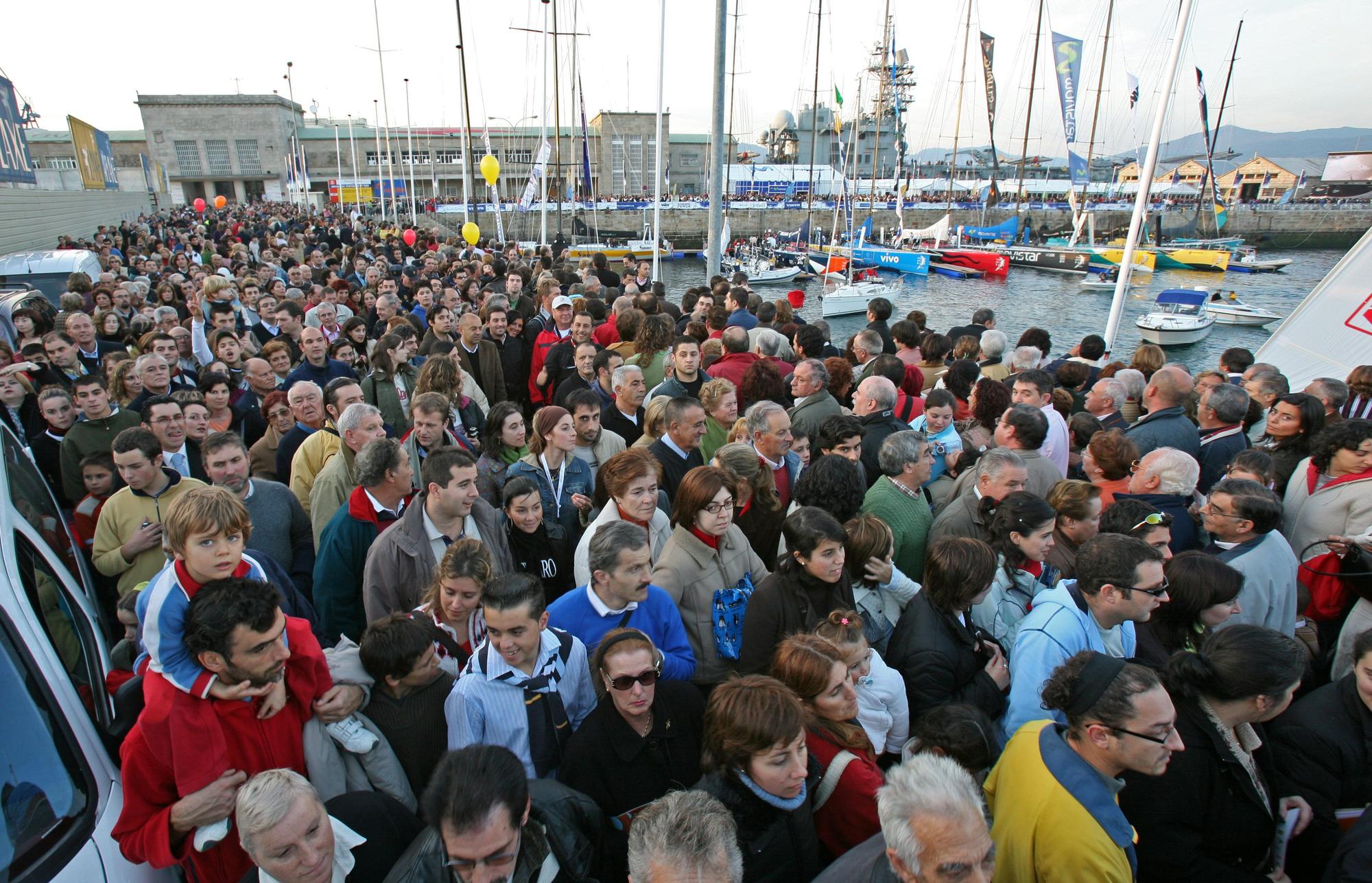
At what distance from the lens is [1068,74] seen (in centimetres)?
1800

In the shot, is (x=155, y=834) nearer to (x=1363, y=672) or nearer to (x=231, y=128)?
(x=1363, y=672)

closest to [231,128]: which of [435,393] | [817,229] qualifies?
[817,229]

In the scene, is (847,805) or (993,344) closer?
(847,805)

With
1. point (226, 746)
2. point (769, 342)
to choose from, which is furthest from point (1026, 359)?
point (226, 746)

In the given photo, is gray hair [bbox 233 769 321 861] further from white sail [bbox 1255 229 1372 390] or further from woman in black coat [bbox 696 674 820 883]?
white sail [bbox 1255 229 1372 390]

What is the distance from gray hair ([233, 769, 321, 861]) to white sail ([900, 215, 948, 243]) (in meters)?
45.3

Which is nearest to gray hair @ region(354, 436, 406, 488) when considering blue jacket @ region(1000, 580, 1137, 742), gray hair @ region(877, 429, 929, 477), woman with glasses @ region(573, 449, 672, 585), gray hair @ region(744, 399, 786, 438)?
woman with glasses @ region(573, 449, 672, 585)

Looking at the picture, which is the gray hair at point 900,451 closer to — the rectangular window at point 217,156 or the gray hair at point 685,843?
the gray hair at point 685,843

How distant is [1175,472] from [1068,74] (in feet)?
60.8

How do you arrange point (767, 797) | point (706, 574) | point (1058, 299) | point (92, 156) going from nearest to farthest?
point (767, 797) → point (706, 574) → point (92, 156) → point (1058, 299)

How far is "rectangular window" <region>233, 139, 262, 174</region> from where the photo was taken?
256 ft

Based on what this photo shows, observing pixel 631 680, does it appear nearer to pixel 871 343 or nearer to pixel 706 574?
pixel 706 574

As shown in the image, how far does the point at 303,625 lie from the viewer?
2438 millimetres

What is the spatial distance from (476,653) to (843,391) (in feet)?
14.9
